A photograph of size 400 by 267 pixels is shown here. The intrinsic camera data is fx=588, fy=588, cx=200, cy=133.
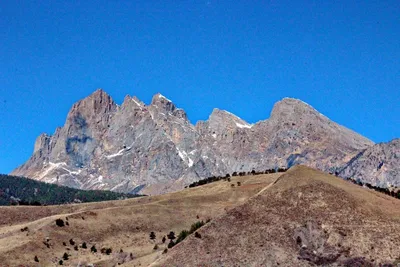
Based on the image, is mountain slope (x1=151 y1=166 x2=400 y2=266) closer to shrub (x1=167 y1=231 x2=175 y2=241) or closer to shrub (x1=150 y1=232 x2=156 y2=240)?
shrub (x1=167 y1=231 x2=175 y2=241)

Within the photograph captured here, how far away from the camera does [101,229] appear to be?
151 m

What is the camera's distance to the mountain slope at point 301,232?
103875 mm

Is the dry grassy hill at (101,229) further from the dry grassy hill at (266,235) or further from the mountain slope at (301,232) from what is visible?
the mountain slope at (301,232)

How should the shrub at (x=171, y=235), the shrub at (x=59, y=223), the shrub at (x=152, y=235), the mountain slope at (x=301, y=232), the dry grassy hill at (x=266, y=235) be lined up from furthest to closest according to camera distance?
the shrub at (x=152, y=235), the shrub at (x=171, y=235), the shrub at (x=59, y=223), the dry grassy hill at (x=266, y=235), the mountain slope at (x=301, y=232)

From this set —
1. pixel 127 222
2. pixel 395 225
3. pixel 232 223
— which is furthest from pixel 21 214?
pixel 395 225

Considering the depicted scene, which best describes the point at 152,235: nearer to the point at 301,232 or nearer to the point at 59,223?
the point at 59,223

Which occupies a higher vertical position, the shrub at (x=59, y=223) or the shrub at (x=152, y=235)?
the shrub at (x=59, y=223)

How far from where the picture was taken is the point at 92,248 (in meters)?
136

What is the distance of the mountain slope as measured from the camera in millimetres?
103875

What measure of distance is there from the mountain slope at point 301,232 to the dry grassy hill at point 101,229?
1095 centimetres

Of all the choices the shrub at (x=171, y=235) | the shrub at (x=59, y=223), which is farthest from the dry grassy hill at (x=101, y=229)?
the shrub at (x=171, y=235)

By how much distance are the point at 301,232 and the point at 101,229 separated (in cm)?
6061

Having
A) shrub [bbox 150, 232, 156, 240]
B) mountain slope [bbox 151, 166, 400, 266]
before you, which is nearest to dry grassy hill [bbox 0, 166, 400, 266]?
mountain slope [bbox 151, 166, 400, 266]

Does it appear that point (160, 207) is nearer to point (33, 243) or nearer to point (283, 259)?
point (33, 243)
